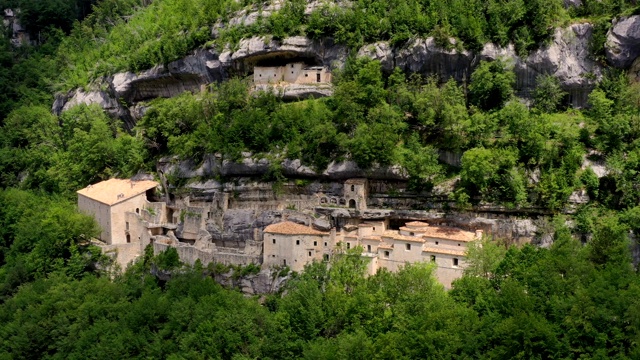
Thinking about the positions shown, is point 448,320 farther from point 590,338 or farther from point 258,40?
point 258,40

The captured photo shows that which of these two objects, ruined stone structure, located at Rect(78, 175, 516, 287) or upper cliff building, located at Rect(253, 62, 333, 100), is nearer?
ruined stone structure, located at Rect(78, 175, 516, 287)

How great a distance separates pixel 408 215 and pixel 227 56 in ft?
90.0

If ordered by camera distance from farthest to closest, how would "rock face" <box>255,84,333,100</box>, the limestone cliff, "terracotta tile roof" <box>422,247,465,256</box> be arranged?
"rock face" <box>255,84,333,100</box>, the limestone cliff, "terracotta tile roof" <box>422,247,465,256</box>

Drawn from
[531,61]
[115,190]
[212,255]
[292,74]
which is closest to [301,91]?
[292,74]

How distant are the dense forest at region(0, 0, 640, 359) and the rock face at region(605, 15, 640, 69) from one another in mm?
1014

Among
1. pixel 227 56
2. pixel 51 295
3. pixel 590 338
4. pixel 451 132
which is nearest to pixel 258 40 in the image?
pixel 227 56

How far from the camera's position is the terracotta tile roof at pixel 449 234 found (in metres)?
53.4

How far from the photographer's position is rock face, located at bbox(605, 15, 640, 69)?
199 feet

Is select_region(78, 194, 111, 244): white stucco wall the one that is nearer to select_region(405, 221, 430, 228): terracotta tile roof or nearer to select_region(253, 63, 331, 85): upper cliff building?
select_region(253, 63, 331, 85): upper cliff building

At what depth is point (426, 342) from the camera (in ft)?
151

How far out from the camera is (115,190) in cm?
6875

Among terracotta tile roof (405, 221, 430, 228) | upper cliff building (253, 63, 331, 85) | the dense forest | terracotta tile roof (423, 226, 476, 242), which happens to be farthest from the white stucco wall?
terracotta tile roof (423, 226, 476, 242)

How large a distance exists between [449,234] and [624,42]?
22585 mm

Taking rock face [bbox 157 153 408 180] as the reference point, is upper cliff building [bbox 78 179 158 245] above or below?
below
